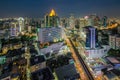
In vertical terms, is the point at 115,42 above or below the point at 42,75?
above

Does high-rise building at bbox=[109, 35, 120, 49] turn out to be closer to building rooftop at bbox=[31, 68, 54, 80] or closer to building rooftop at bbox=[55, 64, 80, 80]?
building rooftop at bbox=[55, 64, 80, 80]

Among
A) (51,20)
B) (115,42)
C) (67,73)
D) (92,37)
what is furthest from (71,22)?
(67,73)

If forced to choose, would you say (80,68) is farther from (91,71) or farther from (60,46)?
(60,46)

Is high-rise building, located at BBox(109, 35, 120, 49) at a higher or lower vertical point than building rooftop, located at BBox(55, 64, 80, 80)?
higher

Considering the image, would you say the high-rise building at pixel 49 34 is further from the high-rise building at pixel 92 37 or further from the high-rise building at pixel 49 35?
the high-rise building at pixel 92 37

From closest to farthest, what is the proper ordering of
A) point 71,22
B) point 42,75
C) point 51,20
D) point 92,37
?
point 42,75
point 92,37
point 51,20
point 71,22

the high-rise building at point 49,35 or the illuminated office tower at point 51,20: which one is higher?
the illuminated office tower at point 51,20

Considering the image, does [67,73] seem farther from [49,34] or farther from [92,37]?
[49,34]

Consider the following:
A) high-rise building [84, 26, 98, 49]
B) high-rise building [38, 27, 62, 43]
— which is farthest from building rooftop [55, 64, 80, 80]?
high-rise building [38, 27, 62, 43]

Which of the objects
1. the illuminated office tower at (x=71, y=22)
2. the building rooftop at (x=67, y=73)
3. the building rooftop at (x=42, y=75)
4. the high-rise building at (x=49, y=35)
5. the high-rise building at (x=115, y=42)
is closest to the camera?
the building rooftop at (x=42, y=75)

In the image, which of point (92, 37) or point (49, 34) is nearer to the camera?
point (92, 37)

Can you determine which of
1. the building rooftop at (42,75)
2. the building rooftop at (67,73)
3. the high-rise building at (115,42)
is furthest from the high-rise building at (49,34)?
the building rooftop at (42,75)

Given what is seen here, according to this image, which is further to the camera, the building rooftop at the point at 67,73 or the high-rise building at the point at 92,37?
the high-rise building at the point at 92,37
